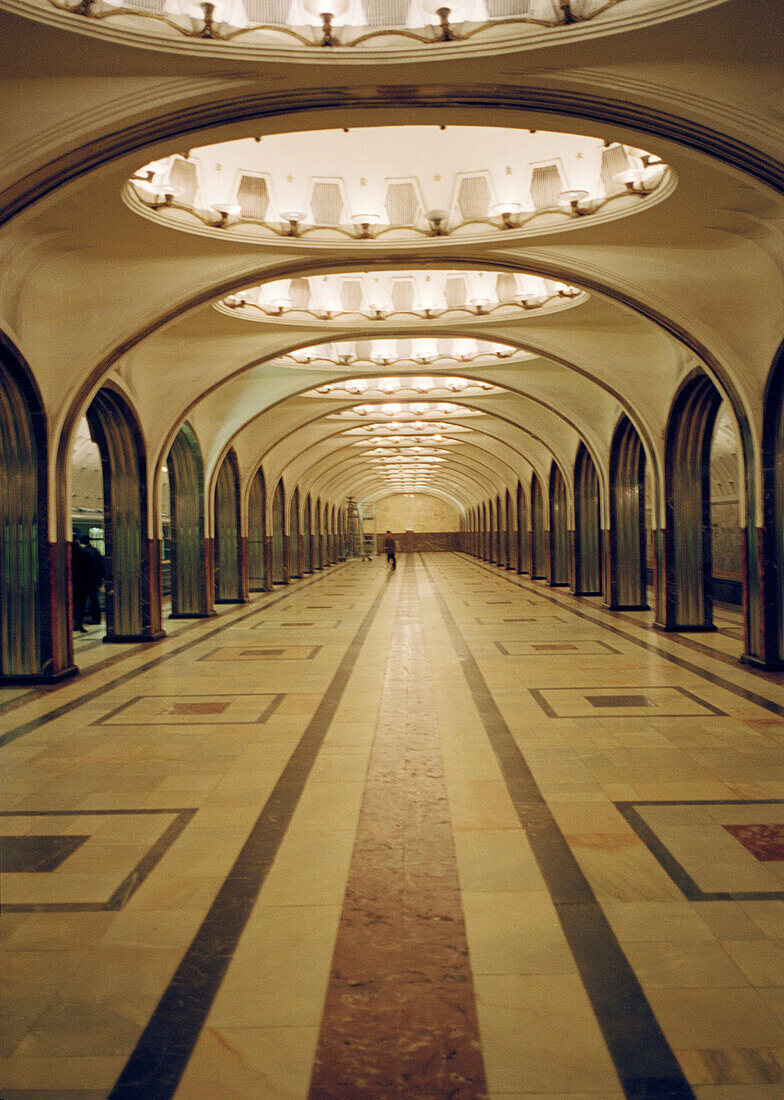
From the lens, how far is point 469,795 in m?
4.66

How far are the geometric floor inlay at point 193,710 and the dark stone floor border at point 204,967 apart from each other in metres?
1.77

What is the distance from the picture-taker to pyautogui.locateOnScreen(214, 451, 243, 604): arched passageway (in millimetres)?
17562

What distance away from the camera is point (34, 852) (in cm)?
396

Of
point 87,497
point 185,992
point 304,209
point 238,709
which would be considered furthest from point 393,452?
point 185,992

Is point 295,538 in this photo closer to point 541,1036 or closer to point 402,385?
point 402,385

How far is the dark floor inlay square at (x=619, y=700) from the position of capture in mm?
6988

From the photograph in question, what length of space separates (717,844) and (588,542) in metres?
14.2

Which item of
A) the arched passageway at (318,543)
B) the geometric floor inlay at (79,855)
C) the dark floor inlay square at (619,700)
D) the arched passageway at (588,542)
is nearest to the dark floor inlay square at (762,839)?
the geometric floor inlay at (79,855)

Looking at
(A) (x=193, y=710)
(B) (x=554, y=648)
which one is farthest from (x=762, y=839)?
(B) (x=554, y=648)

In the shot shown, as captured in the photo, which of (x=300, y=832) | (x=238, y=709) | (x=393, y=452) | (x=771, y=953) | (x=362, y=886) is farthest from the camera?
(x=393, y=452)

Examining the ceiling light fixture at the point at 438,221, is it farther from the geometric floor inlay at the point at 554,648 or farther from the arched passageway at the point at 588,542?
the arched passageway at the point at 588,542

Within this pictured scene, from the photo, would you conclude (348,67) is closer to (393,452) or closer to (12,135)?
(12,135)

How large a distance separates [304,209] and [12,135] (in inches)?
157

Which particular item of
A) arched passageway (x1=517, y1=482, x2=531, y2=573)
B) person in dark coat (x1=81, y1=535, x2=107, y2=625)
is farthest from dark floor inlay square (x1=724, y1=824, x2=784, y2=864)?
arched passageway (x1=517, y1=482, x2=531, y2=573)
